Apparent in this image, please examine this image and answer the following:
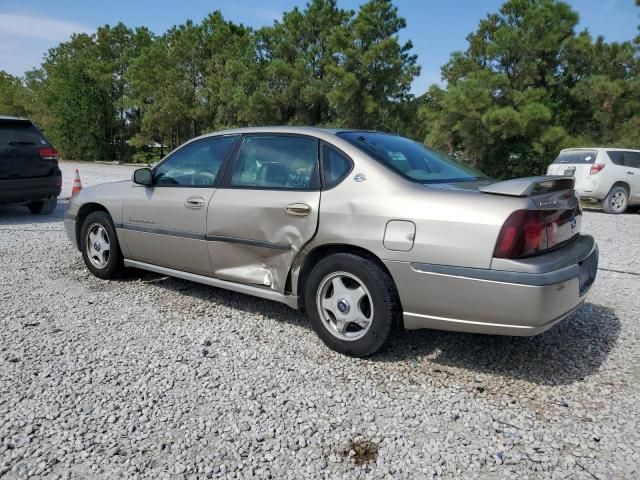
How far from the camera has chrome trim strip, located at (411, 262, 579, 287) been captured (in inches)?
104

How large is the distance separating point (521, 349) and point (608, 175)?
9247 mm

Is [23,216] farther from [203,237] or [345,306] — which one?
[345,306]

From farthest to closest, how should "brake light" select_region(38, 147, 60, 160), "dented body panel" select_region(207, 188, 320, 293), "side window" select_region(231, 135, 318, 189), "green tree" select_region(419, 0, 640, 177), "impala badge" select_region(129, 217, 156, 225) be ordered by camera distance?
"green tree" select_region(419, 0, 640, 177), "brake light" select_region(38, 147, 60, 160), "impala badge" select_region(129, 217, 156, 225), "side window" select_region(231, 135, 318, 189), "dented body panel" select_region(207, 188, 320, 293)

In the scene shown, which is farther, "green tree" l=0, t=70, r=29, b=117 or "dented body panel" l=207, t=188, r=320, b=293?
"green tree" l=0, t=70, r=29, b=117

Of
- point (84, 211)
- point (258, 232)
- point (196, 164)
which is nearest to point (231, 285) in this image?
point (258, 232)

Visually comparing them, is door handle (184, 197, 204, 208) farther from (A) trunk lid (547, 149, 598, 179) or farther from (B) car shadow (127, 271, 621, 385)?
(A) trunk lid (547, 149, 598, 179)

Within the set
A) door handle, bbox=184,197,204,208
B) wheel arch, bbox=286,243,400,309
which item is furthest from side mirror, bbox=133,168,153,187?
wheel arch, bbox=286,243,400,309

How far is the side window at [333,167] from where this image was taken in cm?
329

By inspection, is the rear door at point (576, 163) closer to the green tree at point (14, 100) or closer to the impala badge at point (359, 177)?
the impala badge at point (359, 177)

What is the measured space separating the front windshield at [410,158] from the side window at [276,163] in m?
0.31

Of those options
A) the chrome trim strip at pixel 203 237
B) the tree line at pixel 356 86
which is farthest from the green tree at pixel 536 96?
the chrome trim strip at pixel 203 237

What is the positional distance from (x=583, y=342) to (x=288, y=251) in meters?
2.25

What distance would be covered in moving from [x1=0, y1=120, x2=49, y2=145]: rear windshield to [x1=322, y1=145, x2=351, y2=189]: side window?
6871 mm

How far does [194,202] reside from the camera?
399 centimetres
